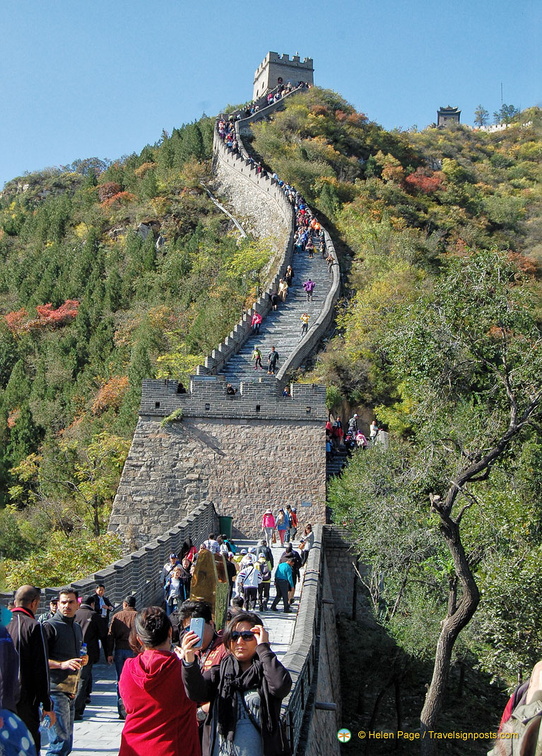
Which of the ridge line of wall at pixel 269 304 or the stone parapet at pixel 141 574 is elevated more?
the ridge line of wall at pixel 269 304

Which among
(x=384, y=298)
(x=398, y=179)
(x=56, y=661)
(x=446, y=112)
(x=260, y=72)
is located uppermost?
(x=446, y=112)

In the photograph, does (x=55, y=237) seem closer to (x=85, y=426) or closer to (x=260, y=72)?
(x=85, y=426)

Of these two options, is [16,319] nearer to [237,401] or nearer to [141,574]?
[237,401]

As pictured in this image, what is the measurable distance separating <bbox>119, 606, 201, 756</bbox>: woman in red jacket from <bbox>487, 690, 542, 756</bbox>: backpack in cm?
227

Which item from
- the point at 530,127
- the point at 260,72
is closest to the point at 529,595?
the point at 260,72

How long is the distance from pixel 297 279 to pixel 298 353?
8.47 metres

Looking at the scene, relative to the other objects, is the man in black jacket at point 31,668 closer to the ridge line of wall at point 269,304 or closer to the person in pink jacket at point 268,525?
the person in pink jacket at point 268,525

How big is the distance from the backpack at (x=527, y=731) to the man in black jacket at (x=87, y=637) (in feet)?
18.9

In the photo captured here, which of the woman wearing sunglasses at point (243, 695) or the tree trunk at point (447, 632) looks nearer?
the woman wearing sunglasses at point (243, 695)

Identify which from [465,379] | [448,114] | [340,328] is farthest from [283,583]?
[448,114]

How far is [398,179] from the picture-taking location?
52.8 meters

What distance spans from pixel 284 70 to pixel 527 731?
80.6 m

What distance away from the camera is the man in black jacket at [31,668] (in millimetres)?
5539

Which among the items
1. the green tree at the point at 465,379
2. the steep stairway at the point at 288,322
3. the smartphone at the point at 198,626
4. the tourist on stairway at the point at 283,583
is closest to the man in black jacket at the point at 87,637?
the smartphone at the point at 198,626
